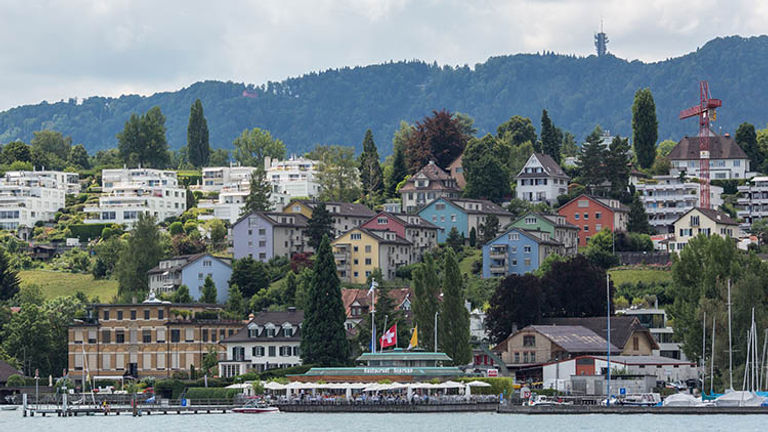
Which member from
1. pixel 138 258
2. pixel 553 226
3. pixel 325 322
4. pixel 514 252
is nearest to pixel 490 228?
pixel 553 226

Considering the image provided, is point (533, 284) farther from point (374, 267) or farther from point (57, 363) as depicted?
point (57, 363)

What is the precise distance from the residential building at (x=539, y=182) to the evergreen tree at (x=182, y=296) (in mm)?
53461

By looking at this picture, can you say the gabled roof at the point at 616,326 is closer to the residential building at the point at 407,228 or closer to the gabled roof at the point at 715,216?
the gabled roof at the point at 715,216

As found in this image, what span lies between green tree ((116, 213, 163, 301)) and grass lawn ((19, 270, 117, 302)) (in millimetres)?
2882

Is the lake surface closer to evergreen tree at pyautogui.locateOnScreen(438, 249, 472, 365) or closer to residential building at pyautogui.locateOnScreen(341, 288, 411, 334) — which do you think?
evergreen tree at pyautogui.locateOnScreen(438, 249, 472, 365)

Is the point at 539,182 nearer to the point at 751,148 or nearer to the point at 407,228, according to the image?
the point at 407,228

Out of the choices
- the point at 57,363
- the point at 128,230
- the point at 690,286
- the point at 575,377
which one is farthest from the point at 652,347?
the point at 128,230

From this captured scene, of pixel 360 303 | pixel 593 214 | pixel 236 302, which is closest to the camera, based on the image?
pixel 360 303

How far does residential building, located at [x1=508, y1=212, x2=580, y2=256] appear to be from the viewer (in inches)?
6471

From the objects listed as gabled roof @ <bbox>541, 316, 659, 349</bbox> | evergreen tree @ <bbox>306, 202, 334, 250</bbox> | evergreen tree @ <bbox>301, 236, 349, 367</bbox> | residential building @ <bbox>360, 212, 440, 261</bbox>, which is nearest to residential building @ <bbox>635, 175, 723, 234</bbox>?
residential building @ <bbox>360, 212, 440, 261</bbox>

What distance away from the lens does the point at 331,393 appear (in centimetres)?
11062

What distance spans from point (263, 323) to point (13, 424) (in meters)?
32.6

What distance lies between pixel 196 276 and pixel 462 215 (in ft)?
115

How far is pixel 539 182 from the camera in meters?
186
